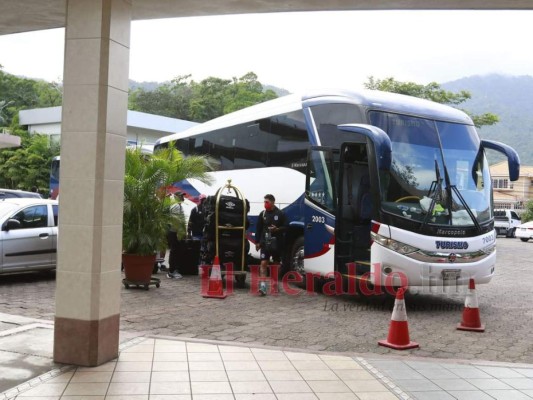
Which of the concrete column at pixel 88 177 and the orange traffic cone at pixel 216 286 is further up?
the concrete column at pixel 88 177

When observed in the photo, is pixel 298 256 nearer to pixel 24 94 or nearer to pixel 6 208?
pixel 6 208

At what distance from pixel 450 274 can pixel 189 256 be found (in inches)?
232

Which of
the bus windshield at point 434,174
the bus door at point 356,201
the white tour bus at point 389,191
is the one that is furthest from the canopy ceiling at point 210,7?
the bus windshield at point 434,174

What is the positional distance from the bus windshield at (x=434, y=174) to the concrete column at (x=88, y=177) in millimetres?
5168

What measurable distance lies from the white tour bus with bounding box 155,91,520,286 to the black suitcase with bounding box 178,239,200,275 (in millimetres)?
2254

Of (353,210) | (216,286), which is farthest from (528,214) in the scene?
(216,286)

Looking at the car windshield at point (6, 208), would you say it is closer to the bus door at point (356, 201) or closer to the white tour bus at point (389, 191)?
the white tour bus at point (389, 191)

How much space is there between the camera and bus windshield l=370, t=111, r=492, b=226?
937cm

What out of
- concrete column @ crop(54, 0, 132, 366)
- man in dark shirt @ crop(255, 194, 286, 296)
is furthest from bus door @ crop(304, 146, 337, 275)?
concrete column @ crop(54, 0, 132, 366)

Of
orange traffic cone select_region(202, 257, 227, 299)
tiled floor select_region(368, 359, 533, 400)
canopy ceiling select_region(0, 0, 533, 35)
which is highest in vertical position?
canopy ceiling select_region(0, 0, 533, 35)

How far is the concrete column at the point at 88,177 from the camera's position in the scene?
5.44 metres

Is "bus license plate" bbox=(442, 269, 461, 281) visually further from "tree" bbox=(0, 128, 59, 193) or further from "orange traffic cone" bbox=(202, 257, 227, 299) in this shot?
"tree" bbox=(0, 128, 59, 193)

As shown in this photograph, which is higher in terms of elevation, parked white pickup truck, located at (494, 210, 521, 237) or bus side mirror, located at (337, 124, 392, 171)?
bus side mirror, located at (337, 124, 392, 171)

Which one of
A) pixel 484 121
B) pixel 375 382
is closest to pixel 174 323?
pixel 375 382
